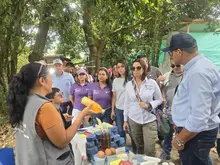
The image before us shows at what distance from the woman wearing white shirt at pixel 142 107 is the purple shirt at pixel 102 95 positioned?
108cm

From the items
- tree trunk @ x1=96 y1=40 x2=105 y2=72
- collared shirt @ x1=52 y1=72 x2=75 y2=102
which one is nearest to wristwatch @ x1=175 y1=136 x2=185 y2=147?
collared shirt @ x1=52 y1=72 x2=75 y2=102

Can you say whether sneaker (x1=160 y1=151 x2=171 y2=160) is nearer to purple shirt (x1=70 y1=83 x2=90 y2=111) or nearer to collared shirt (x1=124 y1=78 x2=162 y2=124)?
A: collared shirt (x1=124 y1=78 x2=162 y2=124)

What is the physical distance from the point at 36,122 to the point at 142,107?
166 centimetres

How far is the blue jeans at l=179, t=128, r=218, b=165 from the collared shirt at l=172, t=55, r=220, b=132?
0.07 m

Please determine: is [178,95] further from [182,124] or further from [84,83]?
[84,83]

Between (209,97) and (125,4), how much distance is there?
282cm

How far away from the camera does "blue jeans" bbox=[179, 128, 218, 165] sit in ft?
5.89

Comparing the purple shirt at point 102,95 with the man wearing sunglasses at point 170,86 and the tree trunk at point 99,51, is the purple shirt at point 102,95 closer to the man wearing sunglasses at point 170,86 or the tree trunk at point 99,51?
the man wearing sunglasses at point 170,86

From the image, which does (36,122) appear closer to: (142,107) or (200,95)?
(200,95)

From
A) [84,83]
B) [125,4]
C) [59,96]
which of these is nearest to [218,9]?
[125,4]

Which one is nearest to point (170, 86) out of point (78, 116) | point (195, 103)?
point (195, 103)

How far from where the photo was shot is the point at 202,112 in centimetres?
163

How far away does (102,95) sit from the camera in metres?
4.14

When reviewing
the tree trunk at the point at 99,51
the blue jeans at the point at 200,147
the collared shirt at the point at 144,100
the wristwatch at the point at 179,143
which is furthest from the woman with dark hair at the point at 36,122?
the tree trunk at the point at 99,51
